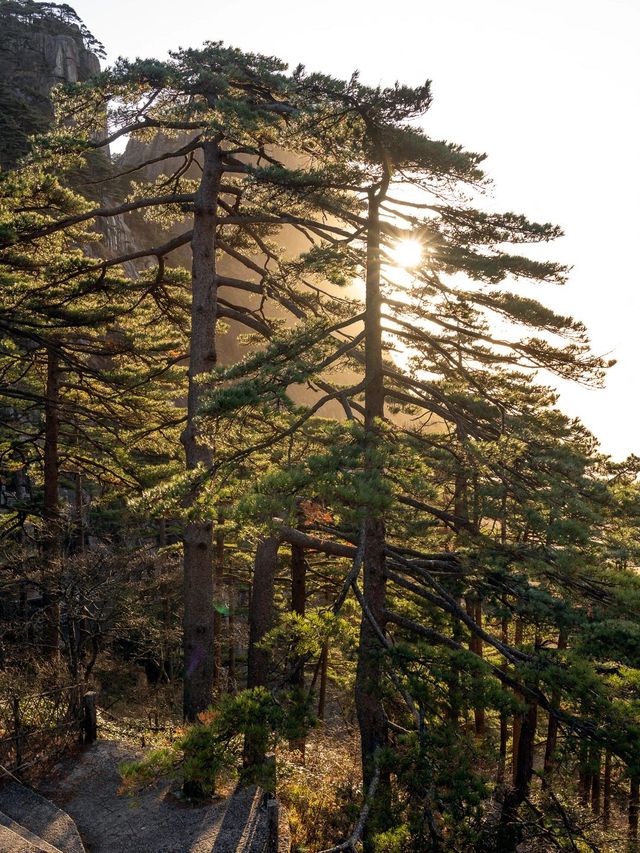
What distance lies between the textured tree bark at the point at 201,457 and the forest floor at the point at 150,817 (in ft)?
4.80

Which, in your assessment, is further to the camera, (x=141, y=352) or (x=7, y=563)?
(x=7, y=563)

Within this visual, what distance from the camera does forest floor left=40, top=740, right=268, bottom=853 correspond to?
8.04 m

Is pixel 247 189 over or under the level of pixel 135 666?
over

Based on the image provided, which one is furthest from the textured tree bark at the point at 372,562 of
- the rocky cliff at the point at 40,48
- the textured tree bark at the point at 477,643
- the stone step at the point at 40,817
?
the rocky cliff at the point at 40,48

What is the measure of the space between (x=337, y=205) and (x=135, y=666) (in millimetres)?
20639

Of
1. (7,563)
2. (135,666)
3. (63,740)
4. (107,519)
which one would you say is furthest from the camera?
(107,519)

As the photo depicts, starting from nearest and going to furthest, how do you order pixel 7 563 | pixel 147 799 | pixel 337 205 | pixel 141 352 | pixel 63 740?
pixel 337 205 → pixel 147 799 → pixel 63 740 → pixel 141 352 → pixel 7 563

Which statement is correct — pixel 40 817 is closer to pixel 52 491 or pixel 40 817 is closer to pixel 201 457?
pixel 201 457

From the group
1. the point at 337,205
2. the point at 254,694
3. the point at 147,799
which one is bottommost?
the point at 147,799

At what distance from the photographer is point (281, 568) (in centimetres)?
2120

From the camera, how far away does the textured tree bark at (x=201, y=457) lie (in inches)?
403

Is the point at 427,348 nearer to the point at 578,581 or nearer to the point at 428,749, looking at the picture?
the point at 578,581

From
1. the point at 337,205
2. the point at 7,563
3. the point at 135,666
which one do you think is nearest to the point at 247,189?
the point at 337,205

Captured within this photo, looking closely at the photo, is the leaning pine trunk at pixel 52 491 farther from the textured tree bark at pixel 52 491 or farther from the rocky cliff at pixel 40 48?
the rocky cliff at pixel 40 48
